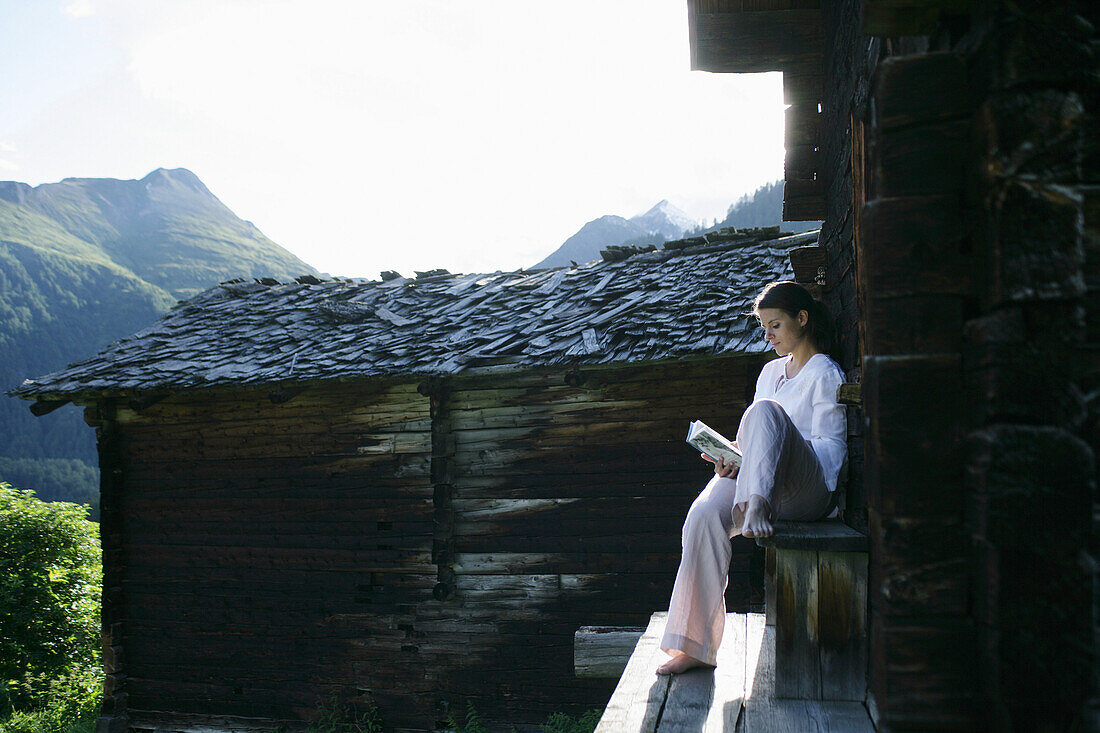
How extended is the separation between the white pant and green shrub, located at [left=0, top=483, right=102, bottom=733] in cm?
1359

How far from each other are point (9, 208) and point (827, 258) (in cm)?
9926

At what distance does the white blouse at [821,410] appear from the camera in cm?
299

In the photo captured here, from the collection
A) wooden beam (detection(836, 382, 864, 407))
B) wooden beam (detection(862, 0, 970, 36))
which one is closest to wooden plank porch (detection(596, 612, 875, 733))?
wooden beam (detection(836, 382, 864, 407))

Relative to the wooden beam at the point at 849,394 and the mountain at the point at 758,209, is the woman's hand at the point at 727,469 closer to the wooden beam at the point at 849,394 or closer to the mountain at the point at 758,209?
the wooden beam at the point at 849,394

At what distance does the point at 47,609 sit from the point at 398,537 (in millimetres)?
12042

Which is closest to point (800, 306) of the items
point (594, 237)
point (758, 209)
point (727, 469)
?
point (727, 469)

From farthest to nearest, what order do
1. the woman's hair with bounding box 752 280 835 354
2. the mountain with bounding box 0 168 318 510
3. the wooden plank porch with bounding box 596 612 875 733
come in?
1. the mountain with bounding box 0 168 318 510
2. the woman's hair with bounding box 752 280 835 354
3. the wooden plank porch with bounding box 596 612 875 733

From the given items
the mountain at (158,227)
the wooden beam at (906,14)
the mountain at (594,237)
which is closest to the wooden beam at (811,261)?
the wooden beam at (906,14)

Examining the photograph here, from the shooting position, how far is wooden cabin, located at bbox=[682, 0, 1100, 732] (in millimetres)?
1392

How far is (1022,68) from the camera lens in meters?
1.43

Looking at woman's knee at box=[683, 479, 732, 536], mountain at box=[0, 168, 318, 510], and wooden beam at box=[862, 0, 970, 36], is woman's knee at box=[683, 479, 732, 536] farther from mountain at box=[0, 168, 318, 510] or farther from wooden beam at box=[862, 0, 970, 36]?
mountain at box=[0, 168, 318, 510]

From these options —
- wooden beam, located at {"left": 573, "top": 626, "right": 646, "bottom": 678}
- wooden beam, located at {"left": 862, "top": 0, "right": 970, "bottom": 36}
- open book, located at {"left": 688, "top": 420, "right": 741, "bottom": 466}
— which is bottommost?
wooden beam, located at {"left": 573, "top": 626, "right": 646, "bottom": 678}

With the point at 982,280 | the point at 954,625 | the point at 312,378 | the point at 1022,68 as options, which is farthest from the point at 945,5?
the point at 312,378

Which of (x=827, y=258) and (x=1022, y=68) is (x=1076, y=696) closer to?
(x=1022, y=68)
